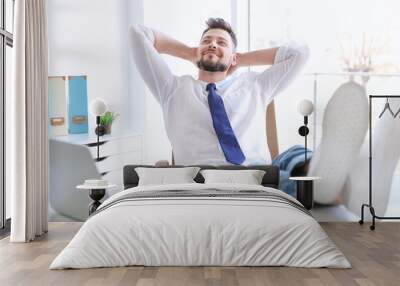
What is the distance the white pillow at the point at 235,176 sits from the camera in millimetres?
6680

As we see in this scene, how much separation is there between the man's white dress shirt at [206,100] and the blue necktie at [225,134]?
51 mm

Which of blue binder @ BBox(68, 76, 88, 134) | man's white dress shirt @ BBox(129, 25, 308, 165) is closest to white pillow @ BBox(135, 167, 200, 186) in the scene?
man's white dress shirt @ BBox(129, 25, 308, 165)

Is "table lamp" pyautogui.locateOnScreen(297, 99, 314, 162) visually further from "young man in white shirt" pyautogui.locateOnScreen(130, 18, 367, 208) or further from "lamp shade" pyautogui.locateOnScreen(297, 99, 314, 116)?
"young man in white shirt" pyautogui.locateOnScreen(130, 18, 367, 208)

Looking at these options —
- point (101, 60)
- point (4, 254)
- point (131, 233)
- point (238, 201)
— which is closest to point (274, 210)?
point (238, 201)

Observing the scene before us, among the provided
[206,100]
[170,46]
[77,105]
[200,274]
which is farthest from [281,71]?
[200,274]

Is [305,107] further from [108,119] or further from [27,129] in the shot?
[27,129]

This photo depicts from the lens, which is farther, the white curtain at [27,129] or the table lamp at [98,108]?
the table lamp at [98,108]

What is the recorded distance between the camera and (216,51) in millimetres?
7359

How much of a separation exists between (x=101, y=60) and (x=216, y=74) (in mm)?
1392

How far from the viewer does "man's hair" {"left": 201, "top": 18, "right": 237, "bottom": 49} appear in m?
7.36

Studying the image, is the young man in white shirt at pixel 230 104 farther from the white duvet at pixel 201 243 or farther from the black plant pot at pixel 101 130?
the white duvet at pixel 201 243

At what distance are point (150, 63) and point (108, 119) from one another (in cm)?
83

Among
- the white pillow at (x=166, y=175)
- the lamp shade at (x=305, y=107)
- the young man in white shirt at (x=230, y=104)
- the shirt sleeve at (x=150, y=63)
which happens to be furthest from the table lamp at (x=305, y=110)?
the shirt sleeve at (x=150, y=63)

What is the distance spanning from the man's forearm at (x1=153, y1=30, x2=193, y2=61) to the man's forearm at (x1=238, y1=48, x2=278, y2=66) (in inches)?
24.7
